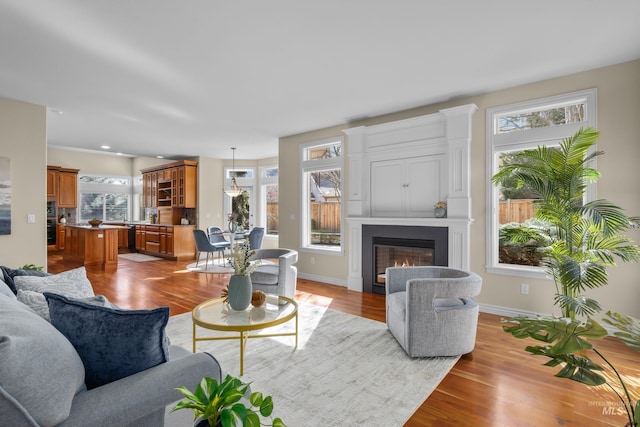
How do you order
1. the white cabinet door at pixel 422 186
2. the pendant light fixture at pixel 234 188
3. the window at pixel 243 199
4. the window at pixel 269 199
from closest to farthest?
the white cabinet door at pixel 422 186
the pendant light fixture at pixel 234 188
the window at pixel 269 199
the window at pixel 243 199

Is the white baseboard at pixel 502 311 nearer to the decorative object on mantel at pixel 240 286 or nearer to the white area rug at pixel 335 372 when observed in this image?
the white area rug at pixel 335 372

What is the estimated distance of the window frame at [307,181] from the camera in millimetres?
5512

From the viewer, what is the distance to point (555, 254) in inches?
120

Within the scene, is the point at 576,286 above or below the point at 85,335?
below

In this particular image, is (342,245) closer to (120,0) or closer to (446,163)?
(446,163)

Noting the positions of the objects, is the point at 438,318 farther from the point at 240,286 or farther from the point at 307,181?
the point at 307,181

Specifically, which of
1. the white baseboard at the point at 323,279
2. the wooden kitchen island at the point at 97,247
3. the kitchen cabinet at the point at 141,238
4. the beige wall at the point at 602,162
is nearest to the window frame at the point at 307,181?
the white baseboard at the point at 323,279

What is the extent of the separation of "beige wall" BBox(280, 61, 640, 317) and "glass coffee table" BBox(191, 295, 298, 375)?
2690 millimetres

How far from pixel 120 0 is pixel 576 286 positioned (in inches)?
167

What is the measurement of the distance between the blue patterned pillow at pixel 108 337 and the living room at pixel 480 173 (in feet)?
12.9

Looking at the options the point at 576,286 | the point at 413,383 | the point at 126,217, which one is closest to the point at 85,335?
the point at 413,383

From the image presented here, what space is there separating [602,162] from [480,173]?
1.16 metres

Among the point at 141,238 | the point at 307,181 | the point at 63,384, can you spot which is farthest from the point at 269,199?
the point at 63,384

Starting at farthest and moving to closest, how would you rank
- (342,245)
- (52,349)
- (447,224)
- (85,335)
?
(342,245) → (447,224) → (85,335) → (52,349)
